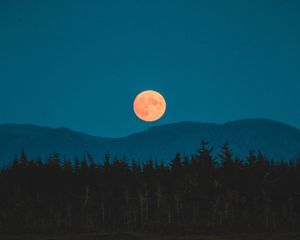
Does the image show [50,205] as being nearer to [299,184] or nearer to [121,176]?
[121,176]

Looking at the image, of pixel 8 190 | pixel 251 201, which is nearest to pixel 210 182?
pixel 251 201

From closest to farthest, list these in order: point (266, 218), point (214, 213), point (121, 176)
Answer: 1. point (214, 213)
2. point (266, 218)
3. point (121, 176)

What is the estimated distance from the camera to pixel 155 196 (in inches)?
3836

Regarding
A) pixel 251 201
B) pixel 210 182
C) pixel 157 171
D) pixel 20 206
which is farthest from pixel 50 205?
pixel 251 201

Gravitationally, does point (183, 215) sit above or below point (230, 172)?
below

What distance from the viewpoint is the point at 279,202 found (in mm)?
93062

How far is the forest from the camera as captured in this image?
87500 mm

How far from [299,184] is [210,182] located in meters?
18.4

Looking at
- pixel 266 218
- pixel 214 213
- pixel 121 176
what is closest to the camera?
pixel 214 213

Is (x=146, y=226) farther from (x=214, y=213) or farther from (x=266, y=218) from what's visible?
(x=266, y=218)

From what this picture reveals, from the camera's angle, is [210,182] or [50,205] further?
[50,205]

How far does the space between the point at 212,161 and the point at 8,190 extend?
42868 mm

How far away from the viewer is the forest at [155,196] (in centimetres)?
8750

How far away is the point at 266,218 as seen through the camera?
92438 mm
